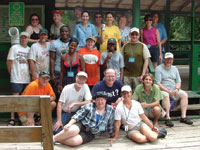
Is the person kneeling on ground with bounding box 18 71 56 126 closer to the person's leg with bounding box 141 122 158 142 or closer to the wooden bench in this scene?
the person's leg with bounding box 141 122 158 142

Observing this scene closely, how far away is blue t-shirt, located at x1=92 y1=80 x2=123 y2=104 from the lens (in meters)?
5.39

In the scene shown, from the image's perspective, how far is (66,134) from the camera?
473 cm

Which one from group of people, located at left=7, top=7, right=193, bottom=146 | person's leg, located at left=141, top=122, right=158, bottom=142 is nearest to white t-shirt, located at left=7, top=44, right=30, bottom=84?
group of people, located at left=7, top=7, right=193, bottom=146

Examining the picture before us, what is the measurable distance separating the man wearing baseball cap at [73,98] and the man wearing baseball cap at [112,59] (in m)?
0.64

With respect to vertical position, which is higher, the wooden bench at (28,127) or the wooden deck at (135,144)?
the wooden bench at (28,127)

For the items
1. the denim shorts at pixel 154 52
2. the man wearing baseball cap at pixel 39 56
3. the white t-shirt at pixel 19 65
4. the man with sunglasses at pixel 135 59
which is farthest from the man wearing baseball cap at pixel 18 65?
the denim shorts at pixel 154 52

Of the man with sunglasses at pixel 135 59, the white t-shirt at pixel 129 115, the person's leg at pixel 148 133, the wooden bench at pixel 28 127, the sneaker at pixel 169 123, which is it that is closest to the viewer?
the wooden bench at pixel 28 127

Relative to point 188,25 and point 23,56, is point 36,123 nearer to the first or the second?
point 23,56

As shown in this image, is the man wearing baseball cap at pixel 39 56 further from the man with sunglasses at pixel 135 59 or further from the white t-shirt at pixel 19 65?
the man with sunglasses at pixel 135 59

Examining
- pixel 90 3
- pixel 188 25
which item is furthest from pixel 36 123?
pixel 188 25

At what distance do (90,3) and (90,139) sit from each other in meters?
4.02

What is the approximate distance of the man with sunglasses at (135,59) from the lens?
19.5ft

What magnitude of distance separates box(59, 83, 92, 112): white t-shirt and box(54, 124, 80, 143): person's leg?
0.63 meters

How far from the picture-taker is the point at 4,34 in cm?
764
